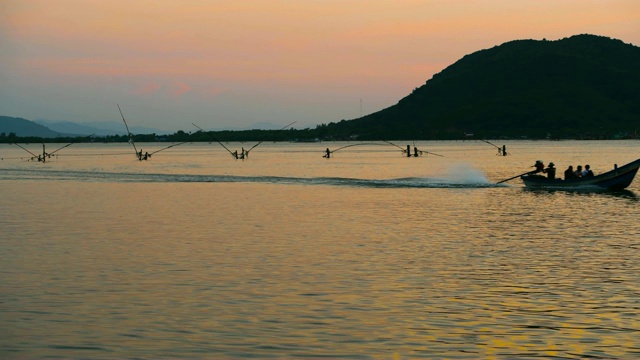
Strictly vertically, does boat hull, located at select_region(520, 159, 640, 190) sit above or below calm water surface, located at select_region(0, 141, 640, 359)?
above

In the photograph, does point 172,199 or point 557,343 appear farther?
point 172,199

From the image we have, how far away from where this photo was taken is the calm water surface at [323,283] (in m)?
17.9

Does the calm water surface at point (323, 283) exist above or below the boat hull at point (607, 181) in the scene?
below

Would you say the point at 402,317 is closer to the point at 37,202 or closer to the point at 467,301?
the point at 467,301

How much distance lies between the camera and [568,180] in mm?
64875

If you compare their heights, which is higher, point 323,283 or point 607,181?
point 607,181

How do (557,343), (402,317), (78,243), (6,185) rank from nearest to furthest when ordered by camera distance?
(557,343) < (402,317) < (78,243) < (6,185)

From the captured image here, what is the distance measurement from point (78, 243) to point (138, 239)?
270cm

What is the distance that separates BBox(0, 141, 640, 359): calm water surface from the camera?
17906 mm

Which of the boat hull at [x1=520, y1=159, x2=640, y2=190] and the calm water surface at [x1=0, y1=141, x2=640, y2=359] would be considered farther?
the boat hull at [x1=520, y1=159, x2=640, y2=190]

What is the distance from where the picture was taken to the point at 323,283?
24922mm

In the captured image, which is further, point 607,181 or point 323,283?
point 607,181

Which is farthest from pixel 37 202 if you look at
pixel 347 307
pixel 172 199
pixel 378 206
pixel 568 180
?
pixel 347 307

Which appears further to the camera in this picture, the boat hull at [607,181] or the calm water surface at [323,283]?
the boat hull at [607,181]
